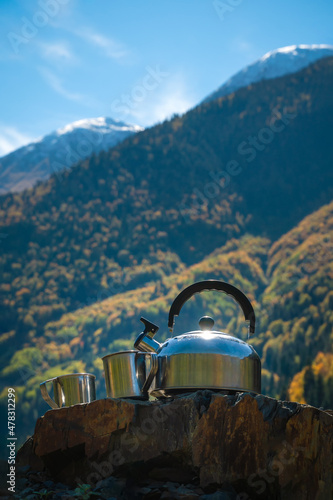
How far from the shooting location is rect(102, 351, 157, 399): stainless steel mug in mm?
6688

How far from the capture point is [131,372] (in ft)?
22.0

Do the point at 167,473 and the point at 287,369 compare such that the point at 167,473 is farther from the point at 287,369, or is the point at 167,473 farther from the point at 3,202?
the point at 3,202

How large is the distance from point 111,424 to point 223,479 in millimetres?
1208

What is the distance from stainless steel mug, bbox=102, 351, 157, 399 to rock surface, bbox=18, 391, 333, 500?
34 cm

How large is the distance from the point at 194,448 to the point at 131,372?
1.10 metres

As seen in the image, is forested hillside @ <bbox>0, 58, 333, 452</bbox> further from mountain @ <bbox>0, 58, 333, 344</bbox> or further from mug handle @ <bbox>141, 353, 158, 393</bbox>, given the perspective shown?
mug handle @ <bbox>141, 353, 158, 393</bbox>

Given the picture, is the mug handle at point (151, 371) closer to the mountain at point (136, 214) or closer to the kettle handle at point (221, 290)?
the kettle handle at point (221, 290)

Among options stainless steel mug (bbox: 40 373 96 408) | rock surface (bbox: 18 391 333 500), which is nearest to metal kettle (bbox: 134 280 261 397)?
rock surface (bbox: 18 391 333 500)

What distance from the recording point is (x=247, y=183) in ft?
619

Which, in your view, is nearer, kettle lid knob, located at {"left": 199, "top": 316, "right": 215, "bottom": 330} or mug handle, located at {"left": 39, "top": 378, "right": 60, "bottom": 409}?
mug handle, located at {"left": 39, "top": 378, "right": 60, "bottom": 409}

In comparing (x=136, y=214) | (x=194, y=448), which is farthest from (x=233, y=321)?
(x=194, y=448)

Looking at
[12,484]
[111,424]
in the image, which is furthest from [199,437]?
[12,484]

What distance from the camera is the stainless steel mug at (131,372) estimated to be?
669 cm

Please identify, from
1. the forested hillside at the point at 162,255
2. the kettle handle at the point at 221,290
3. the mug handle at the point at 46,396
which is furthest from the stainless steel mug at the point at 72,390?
the forested hillside at the point at 162,255
